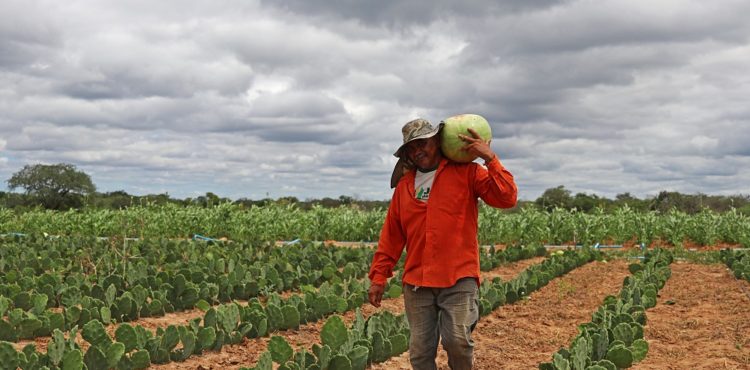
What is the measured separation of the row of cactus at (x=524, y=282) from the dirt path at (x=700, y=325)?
154 centimetres

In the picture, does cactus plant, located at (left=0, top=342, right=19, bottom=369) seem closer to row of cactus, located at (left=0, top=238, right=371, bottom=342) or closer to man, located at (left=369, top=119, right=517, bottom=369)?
row of cactus, located at (left=0, top=238, right=371, bottom=342)

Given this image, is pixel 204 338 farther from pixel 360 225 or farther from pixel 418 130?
pixel 360 225

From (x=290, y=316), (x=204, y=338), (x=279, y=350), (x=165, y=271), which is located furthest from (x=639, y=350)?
(x=165, y=271)

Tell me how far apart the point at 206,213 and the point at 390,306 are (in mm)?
14384

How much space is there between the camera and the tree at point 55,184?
4888 centimetres

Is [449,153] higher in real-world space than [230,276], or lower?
higher

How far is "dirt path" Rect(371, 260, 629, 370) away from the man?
4.51 feet

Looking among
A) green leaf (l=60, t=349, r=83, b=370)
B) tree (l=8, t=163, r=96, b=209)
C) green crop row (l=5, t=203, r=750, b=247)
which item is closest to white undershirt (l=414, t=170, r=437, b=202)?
green leaf (l=60, t=349, r=83, b=370)

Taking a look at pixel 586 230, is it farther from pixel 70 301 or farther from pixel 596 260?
pixel 70 301

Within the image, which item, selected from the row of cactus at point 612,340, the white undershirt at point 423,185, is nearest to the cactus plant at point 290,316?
the row of cactus at point 612,340

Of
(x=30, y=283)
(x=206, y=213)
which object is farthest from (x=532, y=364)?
(x=206, y=213)

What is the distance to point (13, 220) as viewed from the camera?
80.7ft

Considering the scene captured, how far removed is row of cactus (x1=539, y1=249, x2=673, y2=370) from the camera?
477cm

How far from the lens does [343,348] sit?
511 cm
